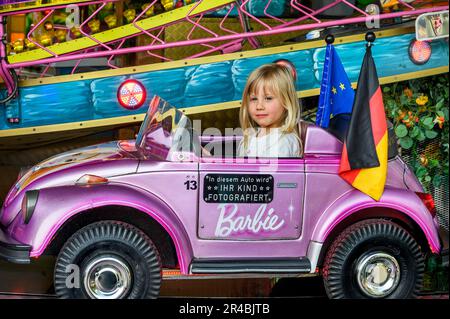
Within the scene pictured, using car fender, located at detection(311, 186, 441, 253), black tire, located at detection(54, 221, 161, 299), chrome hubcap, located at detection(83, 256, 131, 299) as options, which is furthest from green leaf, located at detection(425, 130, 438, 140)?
chrome hubcap, located at detection(83, 256, 131, 299)

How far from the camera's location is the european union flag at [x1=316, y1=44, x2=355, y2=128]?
3816mm

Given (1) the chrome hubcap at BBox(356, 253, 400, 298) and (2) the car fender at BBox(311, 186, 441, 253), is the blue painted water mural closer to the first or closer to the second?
(2) the car fender at BBox(311, 186, 441, 253)

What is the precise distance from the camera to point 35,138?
4.16 meters

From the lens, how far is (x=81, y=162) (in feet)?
11.6

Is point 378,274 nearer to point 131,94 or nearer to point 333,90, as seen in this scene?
point 333,90

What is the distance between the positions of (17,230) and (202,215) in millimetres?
815

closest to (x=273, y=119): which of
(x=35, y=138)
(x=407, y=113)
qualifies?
(x=407, y=113)

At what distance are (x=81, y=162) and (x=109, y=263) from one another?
495 millimetres

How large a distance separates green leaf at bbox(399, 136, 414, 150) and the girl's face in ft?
2.60

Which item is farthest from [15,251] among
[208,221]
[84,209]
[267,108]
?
[267,108]

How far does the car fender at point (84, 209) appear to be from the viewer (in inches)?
131

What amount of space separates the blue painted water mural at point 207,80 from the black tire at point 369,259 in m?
1.02
